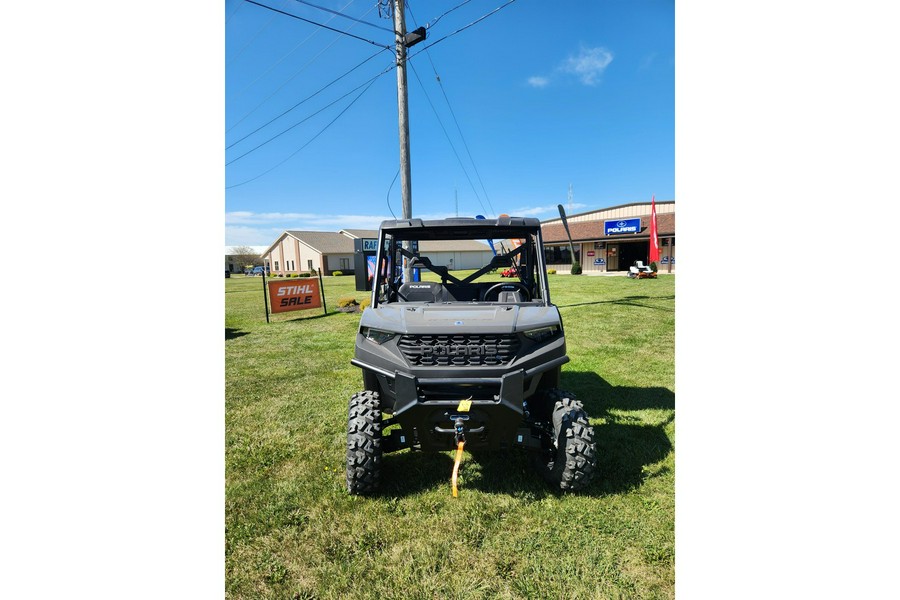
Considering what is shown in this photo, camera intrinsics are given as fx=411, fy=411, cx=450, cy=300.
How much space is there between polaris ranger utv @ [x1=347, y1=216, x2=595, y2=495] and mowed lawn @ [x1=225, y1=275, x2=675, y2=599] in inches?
9.8

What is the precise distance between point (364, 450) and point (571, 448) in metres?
1.36

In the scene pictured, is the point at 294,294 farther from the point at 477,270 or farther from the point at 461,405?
the point at 461,405

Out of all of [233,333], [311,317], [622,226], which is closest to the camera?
[233,333]

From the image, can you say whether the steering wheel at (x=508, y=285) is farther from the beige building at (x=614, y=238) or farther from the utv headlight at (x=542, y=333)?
the beige building at (x=614, y=238)

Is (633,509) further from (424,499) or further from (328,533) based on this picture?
(328,533)

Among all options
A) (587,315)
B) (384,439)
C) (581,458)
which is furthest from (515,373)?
(587,315)

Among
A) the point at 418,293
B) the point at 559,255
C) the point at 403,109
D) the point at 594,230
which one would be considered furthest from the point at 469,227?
the point at 559,255

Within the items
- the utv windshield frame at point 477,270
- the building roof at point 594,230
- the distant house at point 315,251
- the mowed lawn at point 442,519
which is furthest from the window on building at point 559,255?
the utv windshield frame at point 477,270

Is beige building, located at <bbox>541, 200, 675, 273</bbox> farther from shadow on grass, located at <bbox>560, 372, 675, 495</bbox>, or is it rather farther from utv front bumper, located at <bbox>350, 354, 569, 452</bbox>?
utv front bumper, located at <bbox>350, 354, 569, 452</bbox>

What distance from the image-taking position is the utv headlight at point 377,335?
8.68ft

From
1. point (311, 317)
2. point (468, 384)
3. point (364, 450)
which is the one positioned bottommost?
point (364, 450)

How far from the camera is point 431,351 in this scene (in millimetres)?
2512

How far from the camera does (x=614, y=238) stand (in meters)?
29.3

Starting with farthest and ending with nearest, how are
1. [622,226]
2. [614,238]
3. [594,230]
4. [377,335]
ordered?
[594,230], [622,226], [614,238], [377,335]
